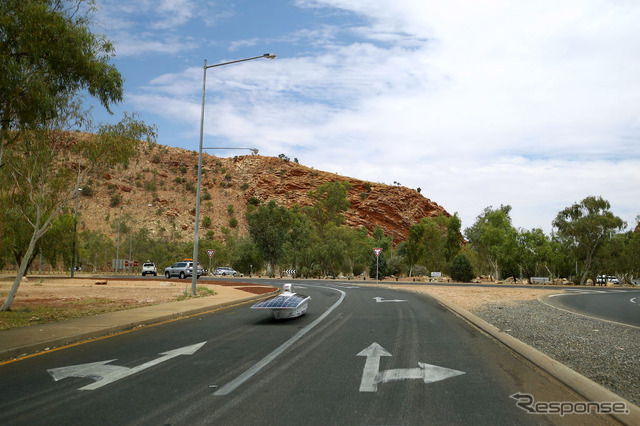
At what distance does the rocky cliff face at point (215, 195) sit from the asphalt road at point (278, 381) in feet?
290

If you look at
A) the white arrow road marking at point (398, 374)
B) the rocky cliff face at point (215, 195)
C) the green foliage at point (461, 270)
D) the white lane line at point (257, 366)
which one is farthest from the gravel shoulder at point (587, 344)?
the rocky cliff face at point (215, 195)

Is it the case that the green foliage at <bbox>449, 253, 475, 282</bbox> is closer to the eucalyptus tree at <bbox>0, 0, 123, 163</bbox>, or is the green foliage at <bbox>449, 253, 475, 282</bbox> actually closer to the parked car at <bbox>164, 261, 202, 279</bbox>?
the parked car at <bbox>164, 261, 202, 279</bbox>

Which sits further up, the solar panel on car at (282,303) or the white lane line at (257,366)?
the solar panel on car at (282,303)

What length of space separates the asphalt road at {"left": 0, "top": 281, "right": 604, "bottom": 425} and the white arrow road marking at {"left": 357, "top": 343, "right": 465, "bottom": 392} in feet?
0.05

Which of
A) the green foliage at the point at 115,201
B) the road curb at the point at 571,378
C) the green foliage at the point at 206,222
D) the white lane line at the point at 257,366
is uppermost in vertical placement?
the green foliage at the point at 115,201

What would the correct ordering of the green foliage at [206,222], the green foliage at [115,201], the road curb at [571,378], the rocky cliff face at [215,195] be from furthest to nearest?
the green foliage at [206,222] → the green foliage at [115,201] → the rocky cliff face at [215,195] → the road curb at [571,378]

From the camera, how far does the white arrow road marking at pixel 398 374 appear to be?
7027 millimetres

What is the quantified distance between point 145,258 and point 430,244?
156ft

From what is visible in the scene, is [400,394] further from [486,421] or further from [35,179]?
[35,179]

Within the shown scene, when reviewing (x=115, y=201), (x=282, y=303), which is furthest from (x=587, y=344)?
(x=115, y=201)

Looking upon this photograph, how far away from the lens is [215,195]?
127875 mm

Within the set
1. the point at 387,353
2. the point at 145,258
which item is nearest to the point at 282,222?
the point at 145,258

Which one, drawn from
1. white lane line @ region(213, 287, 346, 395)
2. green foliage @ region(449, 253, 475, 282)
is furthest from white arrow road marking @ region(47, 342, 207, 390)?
green foliage @ region(449, 253, 475, 282)

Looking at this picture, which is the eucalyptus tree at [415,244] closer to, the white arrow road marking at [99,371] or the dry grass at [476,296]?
the dry grass at [476,296]
